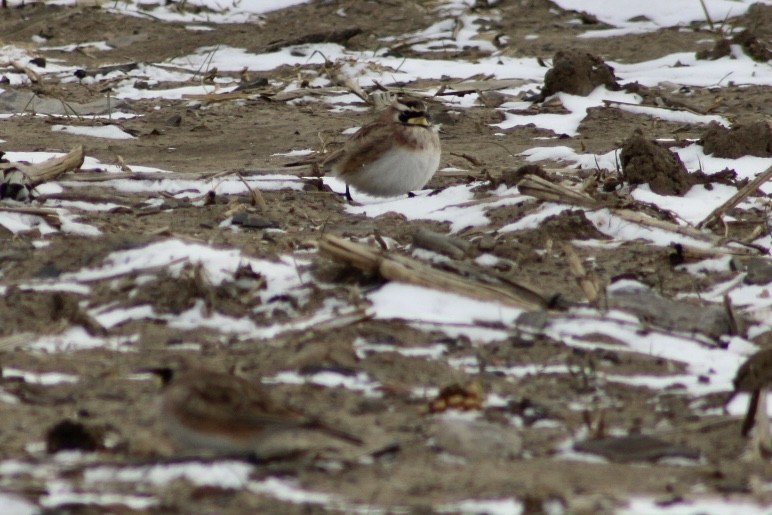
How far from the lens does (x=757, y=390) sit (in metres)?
4.05

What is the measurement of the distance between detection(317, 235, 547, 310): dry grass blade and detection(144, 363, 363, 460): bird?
162 cm

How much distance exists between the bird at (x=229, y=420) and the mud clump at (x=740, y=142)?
5384 mm

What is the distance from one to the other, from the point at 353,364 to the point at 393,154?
3.43m

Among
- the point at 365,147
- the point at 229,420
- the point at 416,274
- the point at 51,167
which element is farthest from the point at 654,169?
the point at 229,420

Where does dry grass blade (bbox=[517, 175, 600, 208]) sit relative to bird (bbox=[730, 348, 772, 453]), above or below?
below

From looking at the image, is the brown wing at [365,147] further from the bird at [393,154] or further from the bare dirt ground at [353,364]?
the bare dirt ground at [353,364]

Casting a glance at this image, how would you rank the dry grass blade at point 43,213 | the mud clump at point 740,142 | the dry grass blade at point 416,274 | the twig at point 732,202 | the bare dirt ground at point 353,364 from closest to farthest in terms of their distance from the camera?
1. the bare dirt ground at point 353,364
2. the dry grass blade at point 416,274
3. the dry grass blade at point 43,213
4. the twig at point 732,202
5. the mud clump at point 740,142

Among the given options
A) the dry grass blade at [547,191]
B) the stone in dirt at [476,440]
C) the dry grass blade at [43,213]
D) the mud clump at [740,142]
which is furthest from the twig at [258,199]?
the stone in dirt at [476,440]

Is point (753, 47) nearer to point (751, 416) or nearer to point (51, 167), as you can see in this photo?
point (51, 167)

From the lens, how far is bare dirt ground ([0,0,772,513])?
11.7 ft

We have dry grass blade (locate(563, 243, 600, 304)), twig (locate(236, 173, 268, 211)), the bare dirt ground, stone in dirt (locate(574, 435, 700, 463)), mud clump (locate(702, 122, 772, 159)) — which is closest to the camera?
the bare dirt ground

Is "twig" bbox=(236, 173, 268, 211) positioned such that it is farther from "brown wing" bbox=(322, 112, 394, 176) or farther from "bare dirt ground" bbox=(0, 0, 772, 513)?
"brown wing" bbox=(322, 112, 394, 176)

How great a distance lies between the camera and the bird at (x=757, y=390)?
3.87 metres

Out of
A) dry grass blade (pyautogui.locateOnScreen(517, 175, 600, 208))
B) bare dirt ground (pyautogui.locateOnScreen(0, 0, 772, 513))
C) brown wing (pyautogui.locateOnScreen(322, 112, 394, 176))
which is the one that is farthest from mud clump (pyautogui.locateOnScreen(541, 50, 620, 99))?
dry grass blade (pyautogui.locateOnScreen(517, 175, 600, 208))
